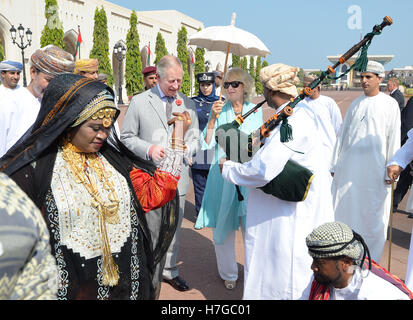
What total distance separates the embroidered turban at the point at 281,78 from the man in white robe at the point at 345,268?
120 centimetres

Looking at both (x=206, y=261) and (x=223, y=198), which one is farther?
(x=206, y=261)

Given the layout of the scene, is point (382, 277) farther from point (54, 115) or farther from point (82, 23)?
point (82, 23)

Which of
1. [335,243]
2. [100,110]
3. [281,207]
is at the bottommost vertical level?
[281,207]

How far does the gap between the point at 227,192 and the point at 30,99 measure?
7.18 feet

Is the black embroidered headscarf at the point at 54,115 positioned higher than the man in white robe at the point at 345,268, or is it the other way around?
the black embroidered headscarf at the point at 54,115

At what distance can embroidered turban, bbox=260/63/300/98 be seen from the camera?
2910 mm

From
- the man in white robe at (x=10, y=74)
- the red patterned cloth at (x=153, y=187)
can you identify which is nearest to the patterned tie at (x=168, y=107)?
the red patterned cloth at (x=153, y=187)

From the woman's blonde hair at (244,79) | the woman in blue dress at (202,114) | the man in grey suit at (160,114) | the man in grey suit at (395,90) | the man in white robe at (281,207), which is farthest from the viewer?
the man in grey suit at (395,90)

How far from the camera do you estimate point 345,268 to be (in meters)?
2.07

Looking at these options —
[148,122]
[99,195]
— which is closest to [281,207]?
[99,195]

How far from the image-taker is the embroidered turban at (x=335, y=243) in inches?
80.4

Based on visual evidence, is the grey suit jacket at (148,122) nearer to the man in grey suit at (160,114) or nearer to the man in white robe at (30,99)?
the man in grey suit at (160,114)

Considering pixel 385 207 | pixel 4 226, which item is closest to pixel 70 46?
pixel 385 207
